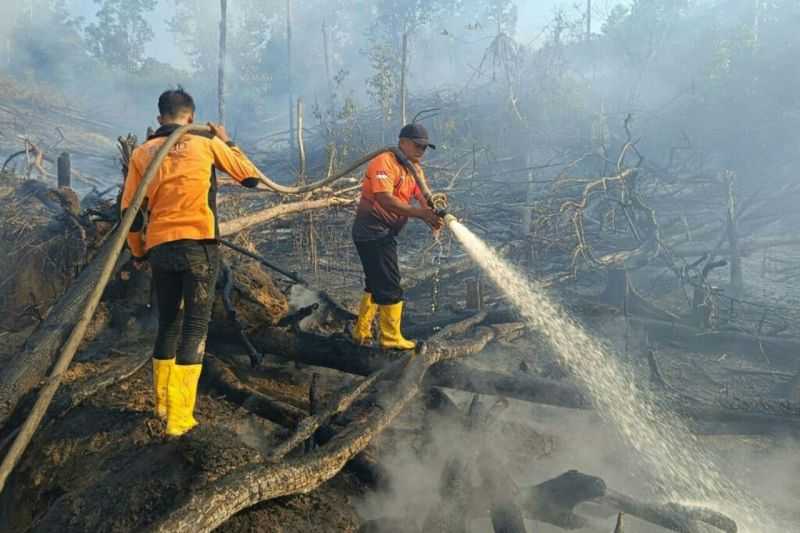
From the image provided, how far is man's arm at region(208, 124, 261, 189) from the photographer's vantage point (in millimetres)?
2916

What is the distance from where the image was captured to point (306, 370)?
444cm

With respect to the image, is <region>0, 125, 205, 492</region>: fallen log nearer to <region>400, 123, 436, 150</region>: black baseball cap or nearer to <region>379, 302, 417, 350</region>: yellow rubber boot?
<region>400, 123, 436, 150</region>: black baseball cap

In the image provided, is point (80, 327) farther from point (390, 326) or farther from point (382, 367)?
point (390, 326)

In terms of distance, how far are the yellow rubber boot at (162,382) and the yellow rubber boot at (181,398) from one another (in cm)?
4

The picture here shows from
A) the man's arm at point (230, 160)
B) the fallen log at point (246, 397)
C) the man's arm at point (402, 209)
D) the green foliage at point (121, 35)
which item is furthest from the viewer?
the green foliage at point (121, 35)

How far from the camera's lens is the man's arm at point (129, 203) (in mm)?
2746

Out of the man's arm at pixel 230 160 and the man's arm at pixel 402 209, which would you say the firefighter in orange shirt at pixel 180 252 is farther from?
the man's arm at pixel 402 209

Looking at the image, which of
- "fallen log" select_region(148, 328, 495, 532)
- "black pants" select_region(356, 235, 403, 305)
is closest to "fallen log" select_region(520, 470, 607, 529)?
"fallen log" select_region(148, 328, 495, 532)

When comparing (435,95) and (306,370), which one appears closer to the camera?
(306,370)

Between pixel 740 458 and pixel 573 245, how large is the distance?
16.3 ft

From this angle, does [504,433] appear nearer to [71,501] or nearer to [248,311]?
[248,311]

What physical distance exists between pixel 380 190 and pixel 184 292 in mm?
1722

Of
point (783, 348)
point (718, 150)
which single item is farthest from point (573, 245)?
point (718, 150)

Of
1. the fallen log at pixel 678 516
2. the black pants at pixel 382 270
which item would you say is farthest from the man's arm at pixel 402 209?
the fallen log at pixel 678 516
